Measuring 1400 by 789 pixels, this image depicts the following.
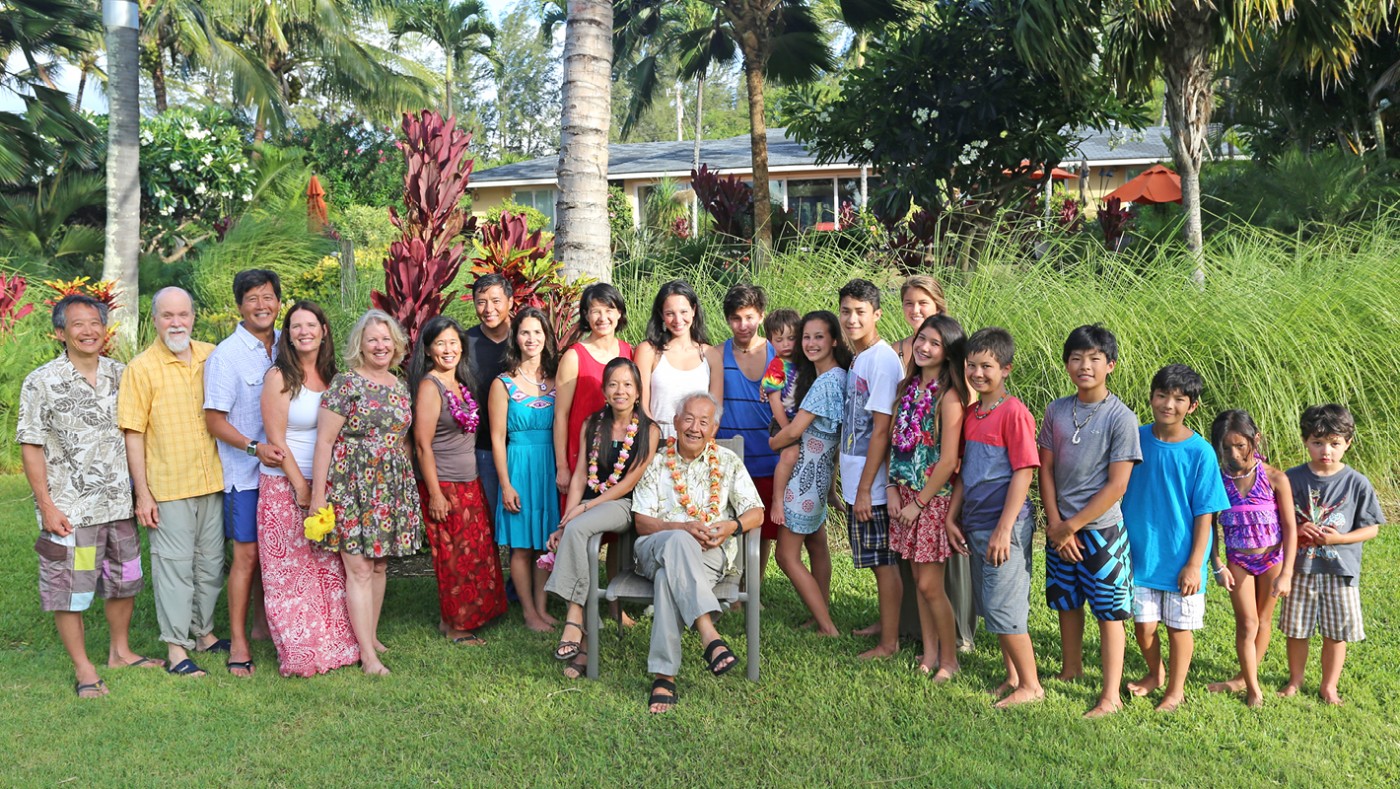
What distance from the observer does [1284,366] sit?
6.43 m

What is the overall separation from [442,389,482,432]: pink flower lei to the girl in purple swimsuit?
3200mm

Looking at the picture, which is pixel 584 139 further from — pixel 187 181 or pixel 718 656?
pixel 187 181

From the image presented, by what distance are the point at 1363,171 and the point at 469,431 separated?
40.8ft

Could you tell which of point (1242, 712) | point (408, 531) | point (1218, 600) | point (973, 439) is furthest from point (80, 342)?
point (1218, 600)

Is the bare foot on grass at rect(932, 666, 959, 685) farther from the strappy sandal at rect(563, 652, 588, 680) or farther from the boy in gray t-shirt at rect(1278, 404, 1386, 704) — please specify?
the strappy sandal at rect(563, 652, 588, 680)

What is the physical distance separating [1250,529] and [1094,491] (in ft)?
2.07

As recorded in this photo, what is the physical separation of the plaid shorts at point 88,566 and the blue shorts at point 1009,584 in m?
3.58

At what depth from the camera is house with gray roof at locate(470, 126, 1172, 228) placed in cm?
2586

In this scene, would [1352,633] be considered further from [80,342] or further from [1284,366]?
[80,342]

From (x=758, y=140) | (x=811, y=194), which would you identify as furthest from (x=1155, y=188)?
(x=811, y=194)

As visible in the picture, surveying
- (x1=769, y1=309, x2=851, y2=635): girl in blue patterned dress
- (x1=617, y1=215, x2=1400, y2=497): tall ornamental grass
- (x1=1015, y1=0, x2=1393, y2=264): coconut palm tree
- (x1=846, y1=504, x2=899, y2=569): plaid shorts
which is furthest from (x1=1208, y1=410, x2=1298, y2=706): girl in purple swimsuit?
(x1=1015, y1=0, x2=1393, y2=264): coconut palm tree

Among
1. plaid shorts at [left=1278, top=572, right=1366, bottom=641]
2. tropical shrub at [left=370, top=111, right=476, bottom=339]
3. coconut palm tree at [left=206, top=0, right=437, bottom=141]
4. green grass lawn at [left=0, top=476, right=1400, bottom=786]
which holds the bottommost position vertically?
green grass lawn at [left=0, top=476, right=1400, bottom=786]

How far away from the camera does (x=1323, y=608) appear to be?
12.8ft

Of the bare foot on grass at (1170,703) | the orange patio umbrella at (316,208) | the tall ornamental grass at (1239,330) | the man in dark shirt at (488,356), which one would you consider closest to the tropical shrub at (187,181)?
the orange patio umbrella at (316,208)
